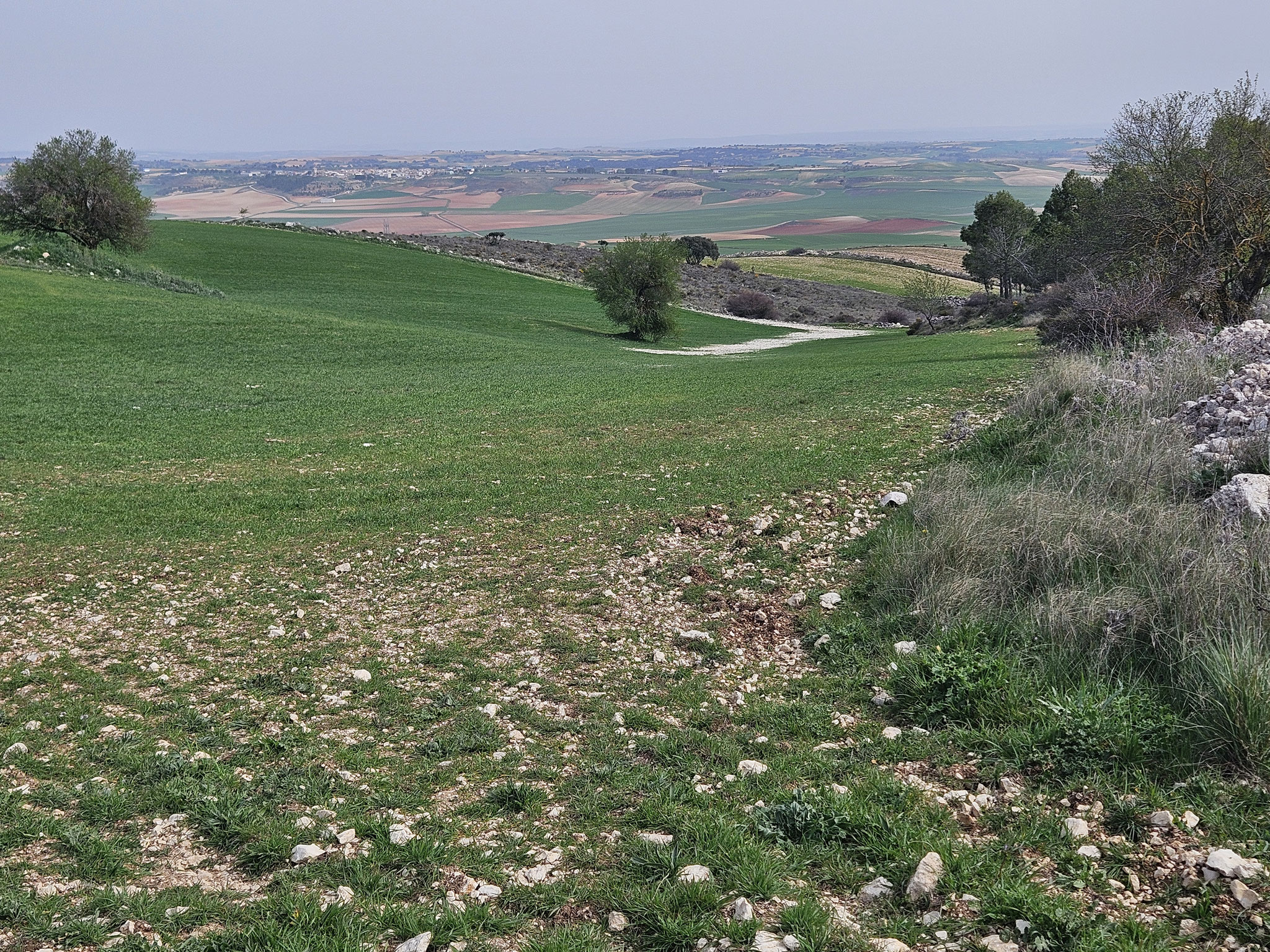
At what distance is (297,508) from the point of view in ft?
39.7

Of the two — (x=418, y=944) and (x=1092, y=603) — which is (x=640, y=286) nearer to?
(x=1092, y=603)

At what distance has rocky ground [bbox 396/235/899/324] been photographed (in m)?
72.4

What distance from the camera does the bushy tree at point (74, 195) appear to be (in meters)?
46.2

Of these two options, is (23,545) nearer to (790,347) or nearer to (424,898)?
(424,898)

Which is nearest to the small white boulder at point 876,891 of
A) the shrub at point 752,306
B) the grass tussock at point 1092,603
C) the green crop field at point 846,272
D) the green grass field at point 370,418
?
the grass tussock at point 1092,603

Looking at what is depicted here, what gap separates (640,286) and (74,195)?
3126 centimetres

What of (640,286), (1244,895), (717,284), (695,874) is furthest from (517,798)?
(717,284)

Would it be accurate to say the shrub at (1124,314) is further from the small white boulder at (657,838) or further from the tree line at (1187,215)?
the small white boulder at (657,838)

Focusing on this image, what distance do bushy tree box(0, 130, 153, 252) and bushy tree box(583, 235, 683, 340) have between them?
25940mm

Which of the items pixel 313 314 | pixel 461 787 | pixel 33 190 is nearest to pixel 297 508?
pixel 461 787

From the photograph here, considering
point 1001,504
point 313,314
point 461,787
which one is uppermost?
point 313,314

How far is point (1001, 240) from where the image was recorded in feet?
221

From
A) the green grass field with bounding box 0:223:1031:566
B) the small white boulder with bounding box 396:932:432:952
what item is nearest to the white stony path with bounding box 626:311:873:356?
the green grass field with bounding box 0:223:1031:566

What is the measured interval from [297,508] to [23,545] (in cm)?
316
